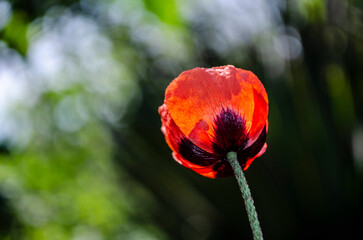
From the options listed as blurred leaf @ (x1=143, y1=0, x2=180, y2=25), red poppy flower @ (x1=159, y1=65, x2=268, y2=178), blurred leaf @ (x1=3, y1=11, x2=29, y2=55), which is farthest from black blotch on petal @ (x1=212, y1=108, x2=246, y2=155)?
blurred leaf @ (x1=3, y1=11, x2=29, y2=55)

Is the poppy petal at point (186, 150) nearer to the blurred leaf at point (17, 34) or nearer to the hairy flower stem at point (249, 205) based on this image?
the hairy flower stem at point (249, 205)

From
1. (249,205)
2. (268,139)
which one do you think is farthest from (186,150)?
(268,139)

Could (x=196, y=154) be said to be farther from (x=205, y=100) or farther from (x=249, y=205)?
(x=249, y=205)

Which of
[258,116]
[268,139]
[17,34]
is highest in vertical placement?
[258,116]

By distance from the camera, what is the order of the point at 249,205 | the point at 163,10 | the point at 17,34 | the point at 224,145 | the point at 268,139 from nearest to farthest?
the point at 249,205 → the point at 224,145 → the point at 163,10 → the point at 17,34 → the point at 268,139

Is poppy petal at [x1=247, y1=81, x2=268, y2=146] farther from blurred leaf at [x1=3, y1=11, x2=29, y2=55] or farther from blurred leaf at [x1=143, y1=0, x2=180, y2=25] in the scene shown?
blurred leaf at [x1=3, y1=11, x2=29, y2=55]

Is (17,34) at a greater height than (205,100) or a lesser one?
lesser

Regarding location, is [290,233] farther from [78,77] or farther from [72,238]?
[78,77]

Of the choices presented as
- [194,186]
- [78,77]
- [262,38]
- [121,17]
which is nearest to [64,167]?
[78,77]

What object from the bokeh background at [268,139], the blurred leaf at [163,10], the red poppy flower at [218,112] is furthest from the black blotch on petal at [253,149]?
the bokeh background at [268,139]
